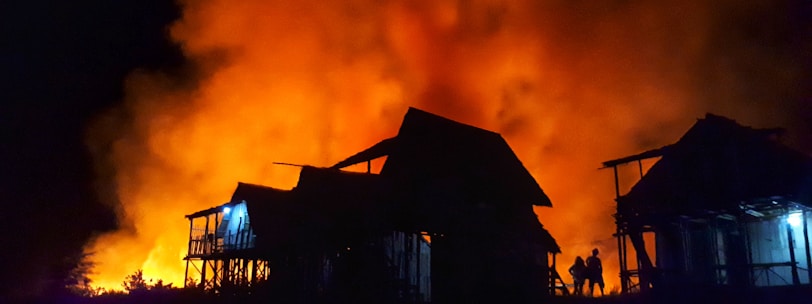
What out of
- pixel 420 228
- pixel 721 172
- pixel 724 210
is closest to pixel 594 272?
pixel 724 210

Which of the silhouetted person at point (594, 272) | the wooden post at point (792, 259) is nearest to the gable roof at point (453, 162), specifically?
the silhouetted person at point (594, 272)

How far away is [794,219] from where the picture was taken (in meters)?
23.6

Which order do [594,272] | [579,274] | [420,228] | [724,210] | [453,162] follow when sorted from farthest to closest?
[453,162] → [579,274] → [594,272] → [420,228] → [724,210]

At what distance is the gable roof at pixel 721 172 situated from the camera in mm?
22609

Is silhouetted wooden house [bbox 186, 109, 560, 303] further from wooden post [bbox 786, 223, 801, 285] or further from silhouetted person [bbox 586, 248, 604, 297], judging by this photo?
wooden post [bbox 786, 223, 801, 285]

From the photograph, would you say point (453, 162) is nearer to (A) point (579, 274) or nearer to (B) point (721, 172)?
(A) point (579, 274)

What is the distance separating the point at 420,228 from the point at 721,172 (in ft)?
35.9

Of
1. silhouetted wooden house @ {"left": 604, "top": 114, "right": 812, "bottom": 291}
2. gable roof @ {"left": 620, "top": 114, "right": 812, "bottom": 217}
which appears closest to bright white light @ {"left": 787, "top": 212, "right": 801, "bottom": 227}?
silhouetted wooden house @ {"left": 604, "top": 114, "right": 812, "bottom": 291}

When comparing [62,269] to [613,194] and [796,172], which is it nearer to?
[613,194]

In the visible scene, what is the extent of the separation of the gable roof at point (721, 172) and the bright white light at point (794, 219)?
5.55 feet

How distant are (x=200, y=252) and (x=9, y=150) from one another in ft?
100

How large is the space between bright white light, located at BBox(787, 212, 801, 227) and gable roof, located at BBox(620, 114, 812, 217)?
1692 mm

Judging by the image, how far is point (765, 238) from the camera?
962 inches

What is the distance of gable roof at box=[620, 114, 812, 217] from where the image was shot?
74.2 feet
